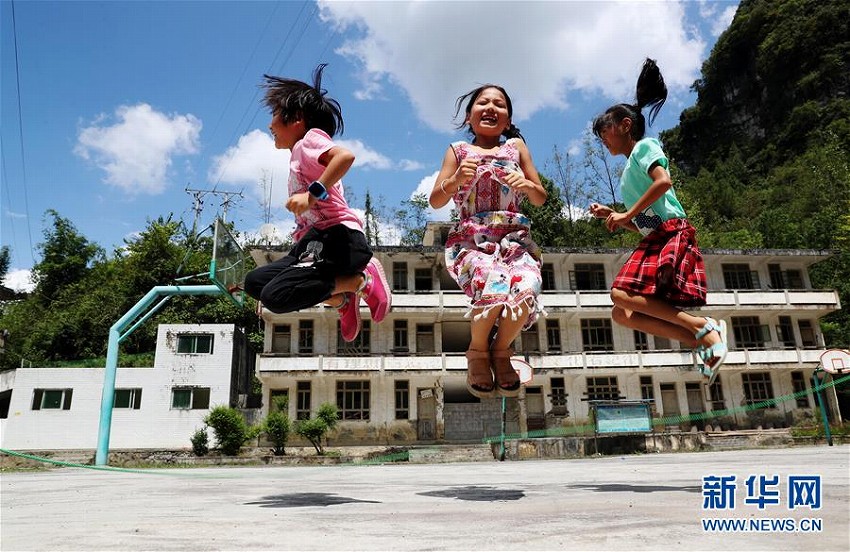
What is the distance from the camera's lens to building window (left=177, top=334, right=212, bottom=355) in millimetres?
26828

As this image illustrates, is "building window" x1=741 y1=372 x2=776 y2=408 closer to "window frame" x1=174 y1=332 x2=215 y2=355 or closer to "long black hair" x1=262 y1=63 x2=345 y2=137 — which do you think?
"window frame" x1=174 y1=332 x2=215 y2=355

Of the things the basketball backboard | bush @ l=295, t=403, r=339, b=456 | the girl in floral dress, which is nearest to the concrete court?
the girl in floral dress

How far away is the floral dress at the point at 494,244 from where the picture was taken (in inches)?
150

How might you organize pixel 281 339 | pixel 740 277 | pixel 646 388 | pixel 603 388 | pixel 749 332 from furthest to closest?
pixel 740 277, pixel 749 332, pixel 646 388, pixel 603 388, pixel 281 339

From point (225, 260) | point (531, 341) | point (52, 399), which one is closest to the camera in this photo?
point (225, 260)

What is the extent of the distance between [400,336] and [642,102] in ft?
83.6

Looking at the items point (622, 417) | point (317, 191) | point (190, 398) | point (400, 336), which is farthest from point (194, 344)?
point (317, 191)

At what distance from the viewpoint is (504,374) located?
13.0 ft

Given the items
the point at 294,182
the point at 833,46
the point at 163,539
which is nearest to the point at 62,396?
the point at 294,182

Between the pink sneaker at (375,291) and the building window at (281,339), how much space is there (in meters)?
25.3

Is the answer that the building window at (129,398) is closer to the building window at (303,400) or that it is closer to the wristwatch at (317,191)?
the building window at (303,400)

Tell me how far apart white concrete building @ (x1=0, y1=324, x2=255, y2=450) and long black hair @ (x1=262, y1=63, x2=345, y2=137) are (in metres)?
24.6

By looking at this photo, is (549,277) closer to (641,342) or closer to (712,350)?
(641,342)

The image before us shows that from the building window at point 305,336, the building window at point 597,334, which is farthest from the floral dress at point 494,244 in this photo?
the building window at point 597,334
